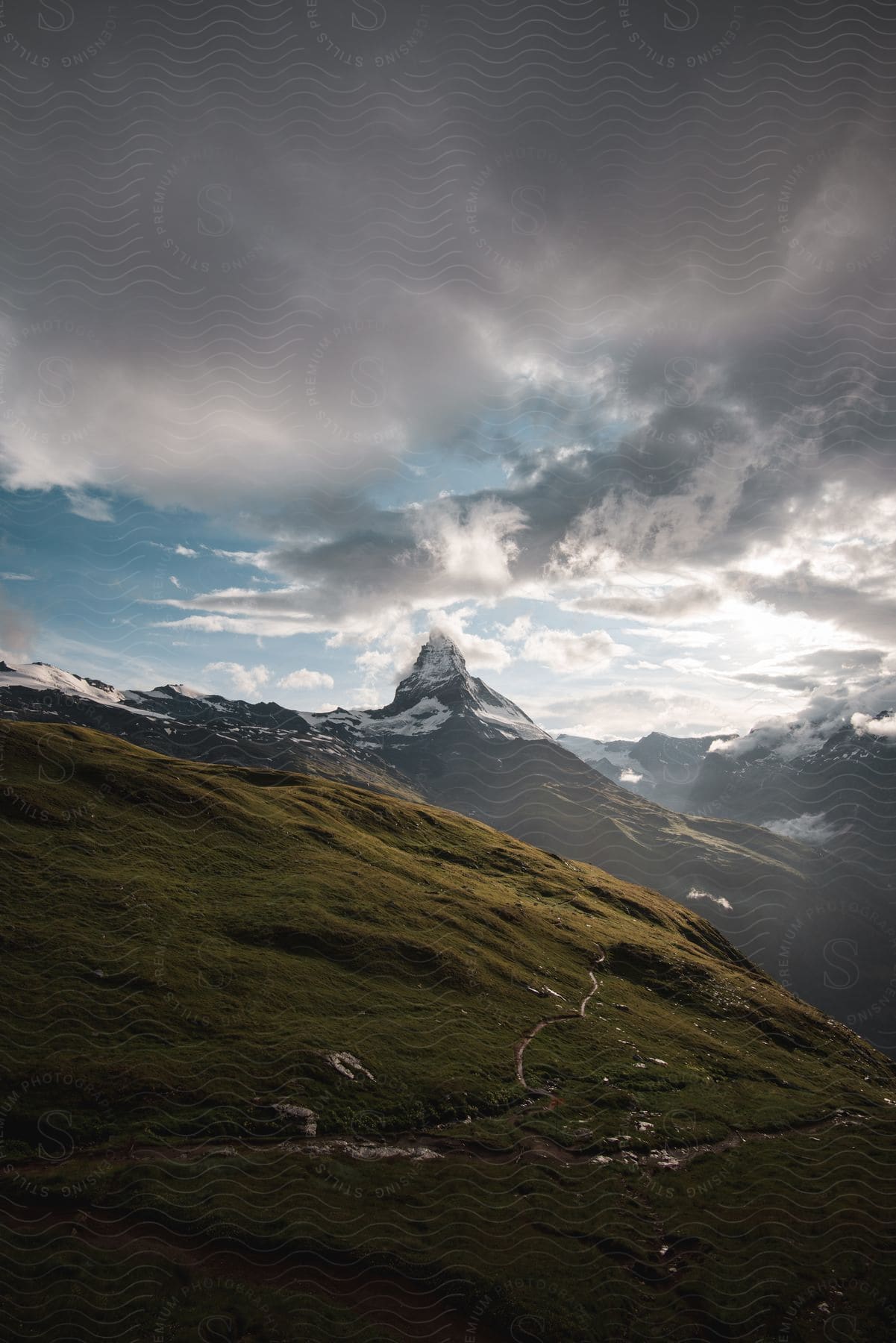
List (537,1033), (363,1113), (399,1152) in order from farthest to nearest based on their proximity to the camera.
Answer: (537,1033), (363,1113), (399,1152)

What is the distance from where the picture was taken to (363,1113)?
30562 millimetres

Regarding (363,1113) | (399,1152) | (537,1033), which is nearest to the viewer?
(399,1152)

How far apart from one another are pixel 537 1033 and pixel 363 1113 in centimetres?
1884

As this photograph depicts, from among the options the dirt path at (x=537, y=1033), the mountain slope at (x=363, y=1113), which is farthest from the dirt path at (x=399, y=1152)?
the dirt path at (x=537, y=1033)

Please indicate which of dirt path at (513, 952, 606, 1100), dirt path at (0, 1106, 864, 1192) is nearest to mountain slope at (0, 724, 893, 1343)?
dirt path at (0, 1106, 864, 1192)

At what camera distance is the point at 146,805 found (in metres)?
61.8

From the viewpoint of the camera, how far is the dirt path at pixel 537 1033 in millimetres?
37062

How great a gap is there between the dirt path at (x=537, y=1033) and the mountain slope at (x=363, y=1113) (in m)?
0.29

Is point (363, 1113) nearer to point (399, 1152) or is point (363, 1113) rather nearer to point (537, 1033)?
point (399, 1152)

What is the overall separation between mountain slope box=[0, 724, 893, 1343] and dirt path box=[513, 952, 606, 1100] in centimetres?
29

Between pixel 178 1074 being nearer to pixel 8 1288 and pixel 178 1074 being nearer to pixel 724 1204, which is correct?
pixel 8 1288

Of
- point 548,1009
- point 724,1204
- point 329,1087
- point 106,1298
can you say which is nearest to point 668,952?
point 548,1009

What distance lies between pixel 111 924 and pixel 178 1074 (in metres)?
14.9

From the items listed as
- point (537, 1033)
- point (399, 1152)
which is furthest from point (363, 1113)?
point (537, 1033)
